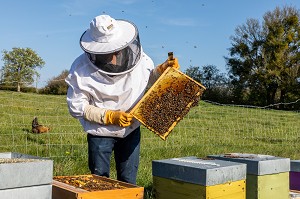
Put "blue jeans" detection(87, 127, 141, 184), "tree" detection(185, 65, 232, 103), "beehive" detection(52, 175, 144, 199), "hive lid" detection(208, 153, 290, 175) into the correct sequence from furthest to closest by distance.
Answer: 1. "tree" detection(185, 65, 232, 103)
2. "blue jeans" detection(87, 127, 141, 184)
3. "hive lid" detection(208, 153, 290, 175)
4. "beehive" detection(52, 175, 144, 199)

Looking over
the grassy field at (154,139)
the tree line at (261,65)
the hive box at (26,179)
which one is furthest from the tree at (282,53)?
the hive box at (26,179)

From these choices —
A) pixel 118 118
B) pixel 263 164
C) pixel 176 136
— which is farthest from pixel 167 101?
pixel 176 136

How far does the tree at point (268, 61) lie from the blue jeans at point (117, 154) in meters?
26.4

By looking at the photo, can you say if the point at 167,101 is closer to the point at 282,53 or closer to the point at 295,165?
the point at 295,165

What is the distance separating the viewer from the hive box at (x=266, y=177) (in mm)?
2982

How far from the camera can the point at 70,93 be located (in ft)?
10.7

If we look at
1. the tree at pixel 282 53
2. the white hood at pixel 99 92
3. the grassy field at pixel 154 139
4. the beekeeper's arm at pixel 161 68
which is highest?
A: the tree at pixel 282 53

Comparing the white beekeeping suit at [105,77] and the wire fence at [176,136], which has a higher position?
the white beekeeping suit at [105,77]

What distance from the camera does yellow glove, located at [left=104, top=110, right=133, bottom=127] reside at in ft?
9.99

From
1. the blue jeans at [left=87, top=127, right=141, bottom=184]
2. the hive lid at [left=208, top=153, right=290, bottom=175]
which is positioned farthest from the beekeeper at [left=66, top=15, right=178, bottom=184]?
the hive lid at [left=208, top=153, right=290, bottom=175]

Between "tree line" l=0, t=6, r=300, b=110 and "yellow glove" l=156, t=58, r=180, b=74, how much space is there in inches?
966

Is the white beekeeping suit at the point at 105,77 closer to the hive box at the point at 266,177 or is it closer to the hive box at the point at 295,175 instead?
the hive box at the point at 266,177

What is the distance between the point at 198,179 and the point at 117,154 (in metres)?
1.11

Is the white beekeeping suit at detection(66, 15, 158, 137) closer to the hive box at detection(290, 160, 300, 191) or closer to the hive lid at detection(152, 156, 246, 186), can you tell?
the hive lid at detection(152, 156, 246, 186)
